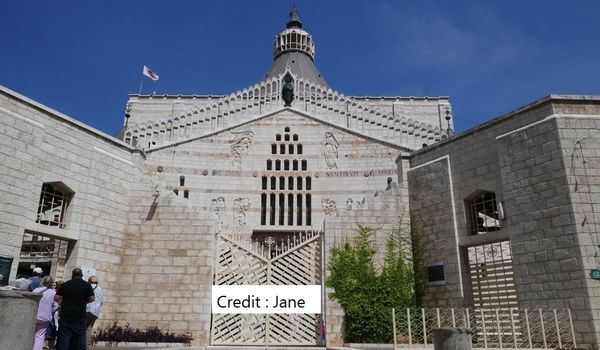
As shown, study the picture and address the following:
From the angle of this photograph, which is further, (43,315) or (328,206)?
(328,206)

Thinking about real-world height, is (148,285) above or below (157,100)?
below

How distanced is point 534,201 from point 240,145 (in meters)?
20.3

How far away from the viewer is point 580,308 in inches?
427

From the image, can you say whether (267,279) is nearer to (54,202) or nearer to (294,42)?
(54,202)

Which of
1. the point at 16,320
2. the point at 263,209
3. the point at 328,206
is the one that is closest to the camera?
the point at 16,320

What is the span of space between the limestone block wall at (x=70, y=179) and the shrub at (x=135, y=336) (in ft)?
2.60

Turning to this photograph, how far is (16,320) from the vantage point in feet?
17.9

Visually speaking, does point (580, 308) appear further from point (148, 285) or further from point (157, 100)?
point (157, 100)

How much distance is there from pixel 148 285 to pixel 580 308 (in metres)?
12.1

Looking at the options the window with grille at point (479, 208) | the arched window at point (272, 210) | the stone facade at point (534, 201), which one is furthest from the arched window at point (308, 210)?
the window with grille at point (479, 208)

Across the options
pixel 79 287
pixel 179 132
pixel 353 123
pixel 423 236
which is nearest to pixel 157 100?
pixel 179 132

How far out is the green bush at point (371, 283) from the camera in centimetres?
1360

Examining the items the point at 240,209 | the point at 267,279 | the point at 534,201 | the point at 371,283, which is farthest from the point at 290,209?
the point at 534,201

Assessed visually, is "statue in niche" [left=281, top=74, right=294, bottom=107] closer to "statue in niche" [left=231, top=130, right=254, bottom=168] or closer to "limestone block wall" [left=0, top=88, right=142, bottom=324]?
"statue in niche" [left=231, top=130, right=254, bottom=168]
